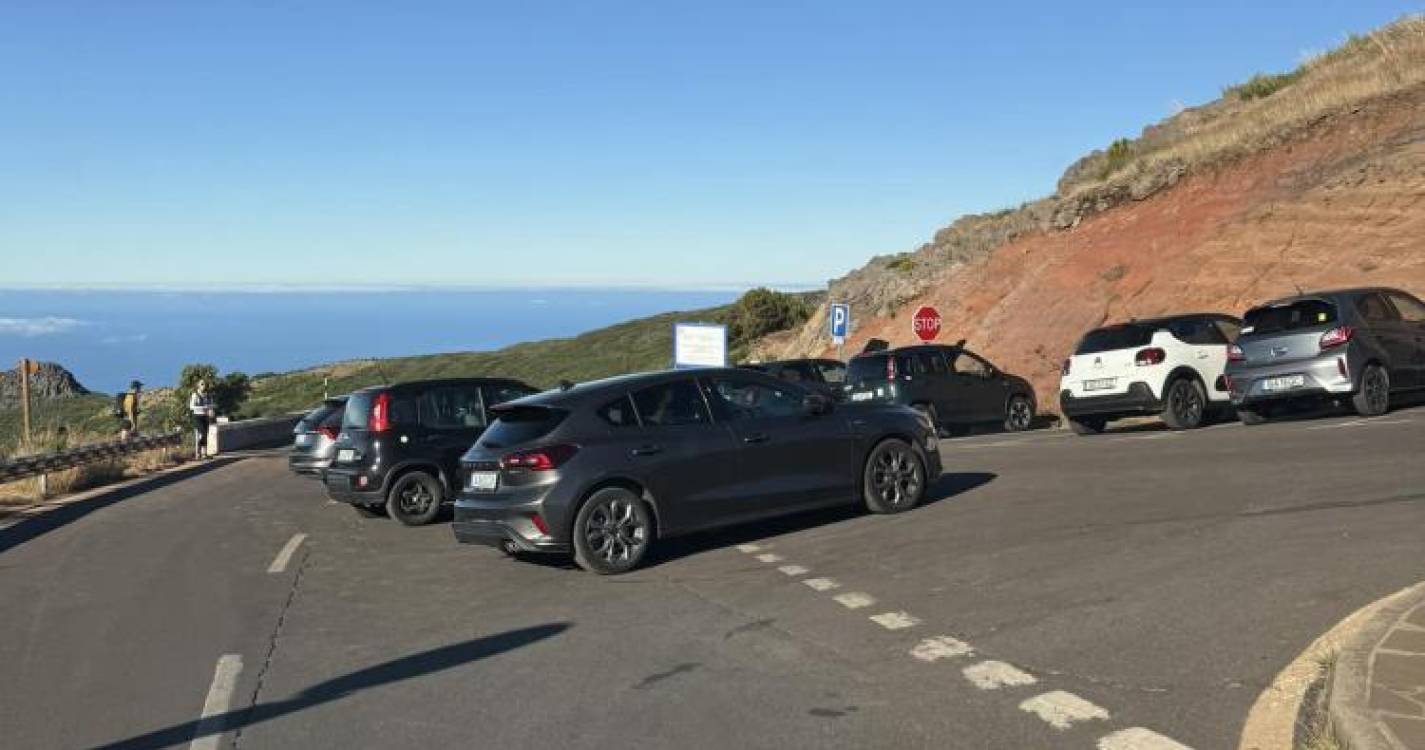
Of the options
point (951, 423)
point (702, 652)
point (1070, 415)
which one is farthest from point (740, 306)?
point (702, 652)

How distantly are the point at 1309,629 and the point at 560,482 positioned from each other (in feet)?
17.5

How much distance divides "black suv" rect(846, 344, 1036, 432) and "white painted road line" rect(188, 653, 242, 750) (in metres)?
15.0

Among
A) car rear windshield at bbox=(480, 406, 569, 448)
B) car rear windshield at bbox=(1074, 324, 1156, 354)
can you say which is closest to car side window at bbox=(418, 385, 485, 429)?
car rear windshield at bbox=(480, 406, 569, 448)

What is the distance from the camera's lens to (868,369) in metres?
21.9

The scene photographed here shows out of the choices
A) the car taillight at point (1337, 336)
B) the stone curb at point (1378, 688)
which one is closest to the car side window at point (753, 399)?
the stone curb at point (1378, 688)

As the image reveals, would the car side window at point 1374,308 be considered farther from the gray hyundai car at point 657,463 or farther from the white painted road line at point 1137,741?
the white painted road line at point 1137,741

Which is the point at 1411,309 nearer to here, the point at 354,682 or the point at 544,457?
the point at 544,457

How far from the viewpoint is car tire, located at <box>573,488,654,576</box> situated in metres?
9.70

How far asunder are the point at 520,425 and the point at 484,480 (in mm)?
528

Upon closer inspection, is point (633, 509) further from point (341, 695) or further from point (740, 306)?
point (740, 306)

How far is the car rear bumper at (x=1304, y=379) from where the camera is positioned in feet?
51.0

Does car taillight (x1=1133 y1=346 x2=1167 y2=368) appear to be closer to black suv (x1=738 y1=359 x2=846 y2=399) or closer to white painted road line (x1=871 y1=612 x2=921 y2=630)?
black suv (x1=738 y1=359 x2=846 y2=399)

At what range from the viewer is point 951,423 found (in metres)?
22.3

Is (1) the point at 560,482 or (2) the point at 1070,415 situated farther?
(2) the point at 1070,415
